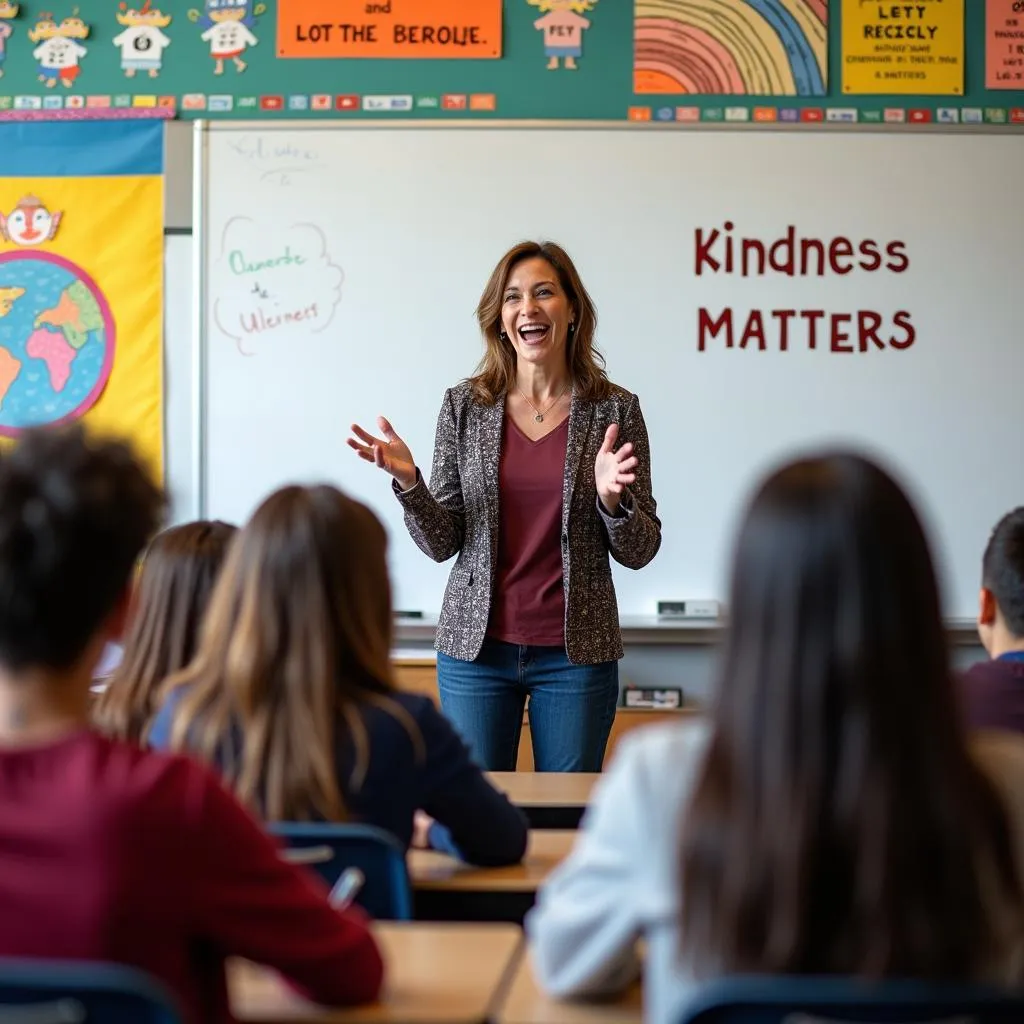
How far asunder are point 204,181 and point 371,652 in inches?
105

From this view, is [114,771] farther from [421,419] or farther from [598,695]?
[421,419]

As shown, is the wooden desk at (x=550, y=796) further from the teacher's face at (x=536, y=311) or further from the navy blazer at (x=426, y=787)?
the teacher's face at (x=536, y=311)

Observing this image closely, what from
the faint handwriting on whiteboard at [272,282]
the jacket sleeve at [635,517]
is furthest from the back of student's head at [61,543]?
the faint handwriting on whiteboard at [272,282]

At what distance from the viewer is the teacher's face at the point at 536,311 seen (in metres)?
2.83

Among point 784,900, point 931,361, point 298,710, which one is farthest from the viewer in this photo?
point 931,361

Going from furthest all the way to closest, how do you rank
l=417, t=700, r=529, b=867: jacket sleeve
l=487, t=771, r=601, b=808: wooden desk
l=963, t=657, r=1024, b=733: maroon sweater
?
l=487, t=771, r=601, b=808: wooden desk, l=963, t=657, r=1024, b=733: maroon sweater, l=417, t=700, r=529, b=867: jacket sleeve

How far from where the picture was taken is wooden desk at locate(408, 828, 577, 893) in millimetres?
1691

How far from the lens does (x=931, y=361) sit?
3.77 m

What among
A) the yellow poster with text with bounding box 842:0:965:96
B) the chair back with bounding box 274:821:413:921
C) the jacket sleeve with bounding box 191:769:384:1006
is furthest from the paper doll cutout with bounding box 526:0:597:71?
the jacket sleeve with bounding box 191:769:384:1006

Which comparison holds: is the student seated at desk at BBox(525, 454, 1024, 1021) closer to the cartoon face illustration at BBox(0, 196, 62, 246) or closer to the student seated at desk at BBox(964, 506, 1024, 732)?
the student seated at desk at BBox(964, 506, 1024, 732)

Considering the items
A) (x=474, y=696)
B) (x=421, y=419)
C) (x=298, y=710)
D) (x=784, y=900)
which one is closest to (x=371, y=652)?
(x=298, y=710)

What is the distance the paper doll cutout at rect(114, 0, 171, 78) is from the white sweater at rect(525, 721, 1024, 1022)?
339cm

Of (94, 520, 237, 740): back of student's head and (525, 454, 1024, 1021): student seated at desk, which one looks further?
(94, 520, 237, 740): back of student's head

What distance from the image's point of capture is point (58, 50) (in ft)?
12.8
